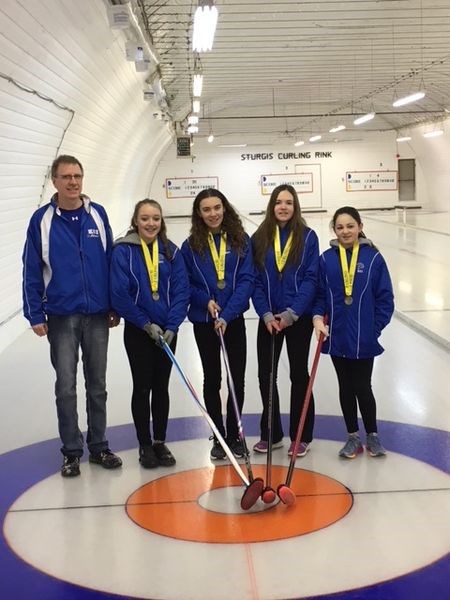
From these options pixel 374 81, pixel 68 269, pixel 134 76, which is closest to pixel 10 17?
pixel 68 269

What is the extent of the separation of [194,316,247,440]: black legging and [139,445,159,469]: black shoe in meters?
0.46

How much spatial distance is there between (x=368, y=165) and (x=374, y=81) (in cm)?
1475

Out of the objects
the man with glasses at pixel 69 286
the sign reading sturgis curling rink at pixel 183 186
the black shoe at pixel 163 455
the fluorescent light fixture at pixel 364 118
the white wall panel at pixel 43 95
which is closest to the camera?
Result: the man with glasses at pixel 69 286

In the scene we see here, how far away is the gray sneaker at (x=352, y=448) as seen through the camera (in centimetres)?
452

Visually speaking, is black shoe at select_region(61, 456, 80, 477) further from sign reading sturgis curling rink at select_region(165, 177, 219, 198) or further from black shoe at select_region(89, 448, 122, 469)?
sign reading sturgis curling rink at select_region(165, 177, 219, 198)

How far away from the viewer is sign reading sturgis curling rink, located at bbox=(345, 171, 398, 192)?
3766 cm

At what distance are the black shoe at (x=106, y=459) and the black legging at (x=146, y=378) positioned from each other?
0.19 m

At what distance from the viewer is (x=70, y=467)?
4.41 metres

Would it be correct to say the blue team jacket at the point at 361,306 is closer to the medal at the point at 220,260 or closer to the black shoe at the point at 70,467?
the medal at the point at 220,260

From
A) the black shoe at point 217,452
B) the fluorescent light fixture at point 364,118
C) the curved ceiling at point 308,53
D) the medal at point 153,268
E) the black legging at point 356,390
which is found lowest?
the black shoe at point 217,452

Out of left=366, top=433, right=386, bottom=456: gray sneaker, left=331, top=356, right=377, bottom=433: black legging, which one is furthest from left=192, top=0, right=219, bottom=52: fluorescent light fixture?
left=366, top=433, right=386, bottom=456: gray sneaker

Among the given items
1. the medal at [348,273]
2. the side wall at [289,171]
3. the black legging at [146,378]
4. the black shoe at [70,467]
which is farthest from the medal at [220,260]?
the side wall at [289,171]

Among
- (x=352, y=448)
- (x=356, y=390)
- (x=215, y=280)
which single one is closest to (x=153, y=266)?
(x=215, y=280)

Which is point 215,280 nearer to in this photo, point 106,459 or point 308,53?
point 106,459
